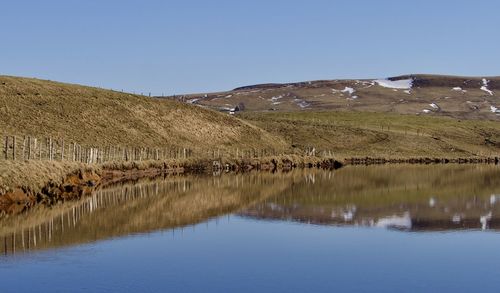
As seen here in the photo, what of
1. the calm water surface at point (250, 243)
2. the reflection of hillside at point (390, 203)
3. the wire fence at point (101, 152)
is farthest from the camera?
the wire fence at point (101, 152)

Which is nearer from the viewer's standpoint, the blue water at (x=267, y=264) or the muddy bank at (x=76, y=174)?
the blue water at (x=267, y=264)

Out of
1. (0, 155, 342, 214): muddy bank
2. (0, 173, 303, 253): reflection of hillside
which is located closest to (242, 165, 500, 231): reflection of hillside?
(0, 173, 303, 253): reflection of hillside

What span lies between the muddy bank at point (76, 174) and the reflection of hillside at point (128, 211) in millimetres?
1538

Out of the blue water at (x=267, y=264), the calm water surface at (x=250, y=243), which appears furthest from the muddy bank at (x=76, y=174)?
the blue water at (x=267, y=264)

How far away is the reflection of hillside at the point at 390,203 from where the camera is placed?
3222 centimetres

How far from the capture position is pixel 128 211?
32.6 metres

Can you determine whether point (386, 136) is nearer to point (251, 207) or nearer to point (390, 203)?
point (390, 203)

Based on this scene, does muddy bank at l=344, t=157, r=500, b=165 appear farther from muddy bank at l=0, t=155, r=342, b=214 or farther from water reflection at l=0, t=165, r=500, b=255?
water reflection at l=0, t=165, r=500, b=255

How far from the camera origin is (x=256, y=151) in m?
90.6

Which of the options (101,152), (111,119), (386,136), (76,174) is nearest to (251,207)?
(76,174)

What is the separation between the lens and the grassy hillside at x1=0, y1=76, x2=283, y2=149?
77.9 meters

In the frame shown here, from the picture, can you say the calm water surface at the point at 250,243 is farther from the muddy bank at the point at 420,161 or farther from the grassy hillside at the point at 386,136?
the grassy hillside at the point at 386,136

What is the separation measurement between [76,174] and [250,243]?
22.1 m

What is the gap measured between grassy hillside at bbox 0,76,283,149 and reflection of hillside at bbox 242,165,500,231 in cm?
2994
